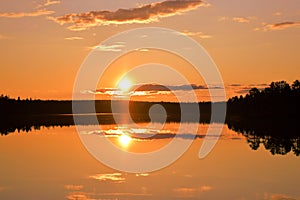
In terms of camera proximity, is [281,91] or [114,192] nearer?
[114,192]

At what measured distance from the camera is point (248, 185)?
2077 centimetres

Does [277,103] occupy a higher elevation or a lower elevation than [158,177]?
higher

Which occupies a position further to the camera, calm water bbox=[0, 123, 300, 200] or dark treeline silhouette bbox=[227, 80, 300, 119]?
dark treeline silhouette bbox=[227, 80, 300, 119]

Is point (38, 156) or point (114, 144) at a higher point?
point (114, 144)

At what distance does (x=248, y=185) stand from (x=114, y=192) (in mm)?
5231

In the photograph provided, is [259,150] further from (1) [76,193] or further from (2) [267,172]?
(1) [76,193]

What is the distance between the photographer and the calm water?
19.1m

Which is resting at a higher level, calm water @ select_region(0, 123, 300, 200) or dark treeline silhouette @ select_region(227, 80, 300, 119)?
dark treeline silhouette @ select_region(227, 80, 300, 119)

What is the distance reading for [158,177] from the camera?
22750 mm

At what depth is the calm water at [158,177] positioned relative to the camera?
1909 centimetres

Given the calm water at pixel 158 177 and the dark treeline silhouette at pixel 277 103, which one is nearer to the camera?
the calm water at pixel 158 177

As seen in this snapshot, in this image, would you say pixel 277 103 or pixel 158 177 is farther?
pixel 277 103

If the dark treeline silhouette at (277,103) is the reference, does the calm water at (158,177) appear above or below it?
below

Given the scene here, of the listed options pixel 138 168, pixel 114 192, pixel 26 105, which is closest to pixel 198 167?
pixel 138 168
